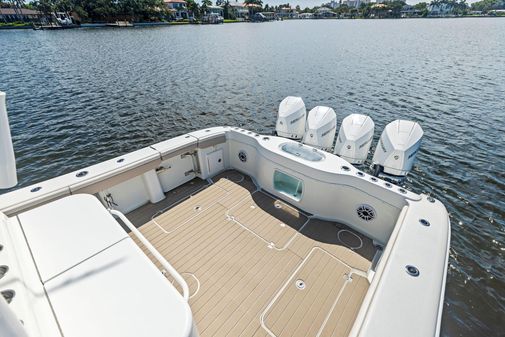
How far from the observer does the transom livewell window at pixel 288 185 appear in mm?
4152

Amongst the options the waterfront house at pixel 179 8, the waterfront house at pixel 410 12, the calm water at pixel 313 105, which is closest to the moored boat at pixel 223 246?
the calm water at pixel 313 105

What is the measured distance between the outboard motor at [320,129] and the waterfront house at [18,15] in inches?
3521

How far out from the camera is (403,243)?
2449mm

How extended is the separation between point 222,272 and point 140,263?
59.6 inches

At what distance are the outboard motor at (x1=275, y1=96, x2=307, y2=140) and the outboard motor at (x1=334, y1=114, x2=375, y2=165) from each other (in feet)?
3.63

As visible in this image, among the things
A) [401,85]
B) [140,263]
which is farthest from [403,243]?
[401,85]

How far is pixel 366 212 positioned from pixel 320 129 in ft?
7.45

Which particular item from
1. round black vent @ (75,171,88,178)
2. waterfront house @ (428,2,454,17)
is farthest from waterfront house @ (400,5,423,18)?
round black vent @ (75,171,88,178)

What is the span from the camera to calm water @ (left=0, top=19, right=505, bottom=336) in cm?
490

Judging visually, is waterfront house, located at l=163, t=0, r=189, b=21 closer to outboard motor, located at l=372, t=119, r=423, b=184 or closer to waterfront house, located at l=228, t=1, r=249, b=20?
waterfront house, located at l=228, t=1, r=249, b=20

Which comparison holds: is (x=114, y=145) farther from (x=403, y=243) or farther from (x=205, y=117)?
(x=403, y=243)

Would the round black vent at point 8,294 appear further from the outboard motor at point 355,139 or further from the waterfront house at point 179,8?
the waterfront house at point 179,8

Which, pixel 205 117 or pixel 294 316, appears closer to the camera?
pixel 294 316

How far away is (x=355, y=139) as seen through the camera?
189 inches
